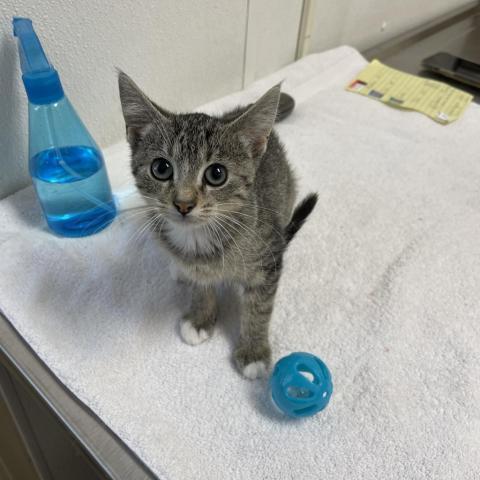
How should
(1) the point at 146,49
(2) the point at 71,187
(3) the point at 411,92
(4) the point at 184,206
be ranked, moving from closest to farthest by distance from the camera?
(4) the point at 184,206 < (2) the point at 71,187 < (1) the point at 146,49 < (3) the point at 411,92

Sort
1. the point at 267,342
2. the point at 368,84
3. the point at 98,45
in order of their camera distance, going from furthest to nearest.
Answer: the point at 368,84 → the point at 98,45 → the point at 267,342

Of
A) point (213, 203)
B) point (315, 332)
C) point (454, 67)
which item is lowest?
point (315, 332)

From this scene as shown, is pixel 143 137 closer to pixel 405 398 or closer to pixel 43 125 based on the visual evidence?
pixel 43 125

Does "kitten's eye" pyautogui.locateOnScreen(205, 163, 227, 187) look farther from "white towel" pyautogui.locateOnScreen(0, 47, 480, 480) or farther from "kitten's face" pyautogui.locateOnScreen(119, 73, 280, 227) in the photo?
"white towel" pyautogui.locateOnScreen(0, 47, 480, 480)

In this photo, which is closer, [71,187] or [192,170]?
[192,170]

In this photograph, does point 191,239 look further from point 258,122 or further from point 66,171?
point 66,171

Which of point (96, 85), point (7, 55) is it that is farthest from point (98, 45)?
point (7, 55)

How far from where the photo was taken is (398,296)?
2.84 feet

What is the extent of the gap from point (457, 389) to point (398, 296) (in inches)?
7.8

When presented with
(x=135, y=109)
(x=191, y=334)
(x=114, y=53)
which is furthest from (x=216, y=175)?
(x=114, y=53)

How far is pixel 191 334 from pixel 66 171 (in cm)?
42

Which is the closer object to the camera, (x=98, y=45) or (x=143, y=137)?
(x=143, y=137)

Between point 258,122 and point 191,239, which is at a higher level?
point 258,122

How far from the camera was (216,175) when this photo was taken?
26.7 inches
